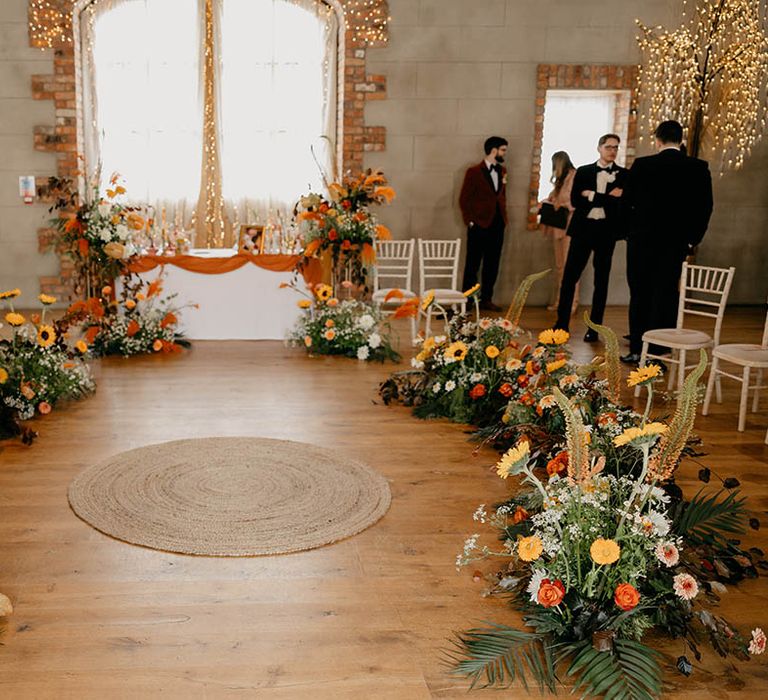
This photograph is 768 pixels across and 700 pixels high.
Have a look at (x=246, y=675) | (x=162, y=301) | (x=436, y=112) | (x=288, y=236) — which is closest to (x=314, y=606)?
(x=246, y=675)

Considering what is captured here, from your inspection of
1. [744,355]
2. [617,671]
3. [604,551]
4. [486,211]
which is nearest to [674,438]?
[604,551]

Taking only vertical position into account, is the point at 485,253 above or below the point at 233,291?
above

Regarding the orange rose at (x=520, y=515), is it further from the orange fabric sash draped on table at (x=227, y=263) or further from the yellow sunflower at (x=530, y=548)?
the orange fabric sash draped on table at (x=227, y=263)

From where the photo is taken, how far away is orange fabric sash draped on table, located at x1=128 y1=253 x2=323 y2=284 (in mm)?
6910

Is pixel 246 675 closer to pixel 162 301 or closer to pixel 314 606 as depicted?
pixel 314 606

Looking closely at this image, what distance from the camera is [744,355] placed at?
500 cm

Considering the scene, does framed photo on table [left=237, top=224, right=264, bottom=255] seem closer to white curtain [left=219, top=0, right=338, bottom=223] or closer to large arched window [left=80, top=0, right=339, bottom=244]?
white curtain [left=219, top=0, right=338, bottom=223]

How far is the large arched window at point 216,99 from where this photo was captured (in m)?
8.82

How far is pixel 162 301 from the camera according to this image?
686 centimetres

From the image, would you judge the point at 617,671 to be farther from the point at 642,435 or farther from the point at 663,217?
the point at 663,217

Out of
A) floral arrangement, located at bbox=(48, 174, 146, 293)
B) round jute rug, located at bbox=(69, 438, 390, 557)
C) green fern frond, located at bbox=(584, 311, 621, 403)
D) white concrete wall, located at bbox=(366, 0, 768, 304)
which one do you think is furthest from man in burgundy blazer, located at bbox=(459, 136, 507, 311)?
green fern frond, located at bbox=(584, 311, 621, 403)

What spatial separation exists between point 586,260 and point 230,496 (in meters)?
4.58

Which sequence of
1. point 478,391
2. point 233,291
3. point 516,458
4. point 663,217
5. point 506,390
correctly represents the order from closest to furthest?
point 516,458 < point 506,390 < point 478,391 < point 663,217 < point 233,291

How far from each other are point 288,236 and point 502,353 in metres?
3.11
